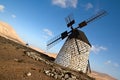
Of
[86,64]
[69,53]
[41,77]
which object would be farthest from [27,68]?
[86,64]

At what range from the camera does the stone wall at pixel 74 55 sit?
28.4 m

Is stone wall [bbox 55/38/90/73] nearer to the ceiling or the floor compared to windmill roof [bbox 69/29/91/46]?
nearer to the floor

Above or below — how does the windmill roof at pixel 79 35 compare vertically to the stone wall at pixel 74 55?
above

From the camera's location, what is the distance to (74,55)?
28.5 metres

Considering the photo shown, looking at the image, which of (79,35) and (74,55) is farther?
(79,35)

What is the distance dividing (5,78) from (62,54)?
13.6 meters

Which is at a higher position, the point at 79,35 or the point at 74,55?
the point at 79,35

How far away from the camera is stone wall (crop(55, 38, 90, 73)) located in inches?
1118

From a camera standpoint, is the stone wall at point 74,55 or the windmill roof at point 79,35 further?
the windmill roof at point 79,35

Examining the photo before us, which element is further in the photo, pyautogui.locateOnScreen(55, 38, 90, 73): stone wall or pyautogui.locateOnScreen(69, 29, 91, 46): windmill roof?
pyautogui.locateOnScreen(69, 29, 91, 46): windmill roof

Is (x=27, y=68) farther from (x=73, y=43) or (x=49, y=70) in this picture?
(x=73, y=43)

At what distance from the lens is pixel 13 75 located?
17.7 meters

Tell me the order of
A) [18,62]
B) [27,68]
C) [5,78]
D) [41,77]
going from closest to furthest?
[5,78]
[41,77]
[27,68]
[18,62]

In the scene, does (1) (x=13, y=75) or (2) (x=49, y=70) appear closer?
(1) (x=13, y=75)
